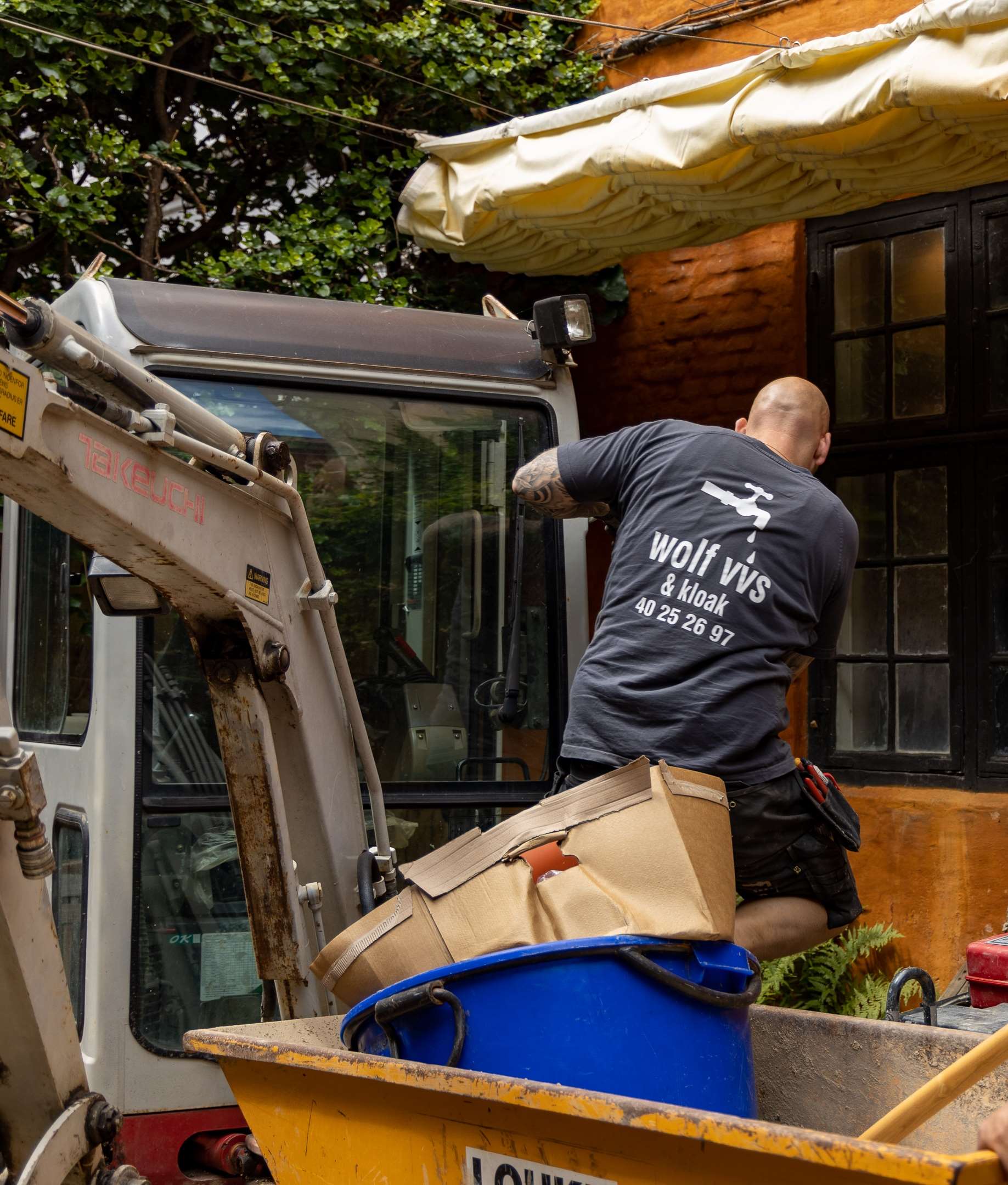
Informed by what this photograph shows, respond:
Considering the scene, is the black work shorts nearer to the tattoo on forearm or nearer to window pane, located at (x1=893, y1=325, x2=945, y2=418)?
the tattoo on forearm

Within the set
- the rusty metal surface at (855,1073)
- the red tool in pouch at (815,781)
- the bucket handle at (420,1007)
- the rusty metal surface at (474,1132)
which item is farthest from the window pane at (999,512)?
the bucket handle at (420,1007)

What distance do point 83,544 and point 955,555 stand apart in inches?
142

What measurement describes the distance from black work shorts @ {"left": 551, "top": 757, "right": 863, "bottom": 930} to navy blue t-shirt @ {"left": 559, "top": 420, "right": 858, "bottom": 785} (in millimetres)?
43

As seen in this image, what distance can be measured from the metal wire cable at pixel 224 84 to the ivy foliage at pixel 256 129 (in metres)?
0.02

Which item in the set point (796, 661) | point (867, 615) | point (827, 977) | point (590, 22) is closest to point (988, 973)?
point (796, 661)

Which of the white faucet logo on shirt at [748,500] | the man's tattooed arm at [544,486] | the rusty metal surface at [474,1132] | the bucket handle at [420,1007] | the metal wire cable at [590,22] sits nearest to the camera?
the rusty metal surface at [474,1132]

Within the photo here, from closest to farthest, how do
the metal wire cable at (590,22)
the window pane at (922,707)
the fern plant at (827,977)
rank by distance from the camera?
the fern plant at (827,977) → the window pane at (922,707) → the metal wire cable at (590,22)

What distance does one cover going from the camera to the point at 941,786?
5234mm

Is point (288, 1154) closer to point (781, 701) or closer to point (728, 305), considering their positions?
point (781, 701)

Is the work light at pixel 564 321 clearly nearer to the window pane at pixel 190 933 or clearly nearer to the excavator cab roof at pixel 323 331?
the excavator cab roof at pixel 323 331

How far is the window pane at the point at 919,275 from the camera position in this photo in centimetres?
542

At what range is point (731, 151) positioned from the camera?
15.3 ft

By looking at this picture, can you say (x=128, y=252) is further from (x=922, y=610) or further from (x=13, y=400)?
(x=13, y=400)

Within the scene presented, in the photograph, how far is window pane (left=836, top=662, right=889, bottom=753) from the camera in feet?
18.0
